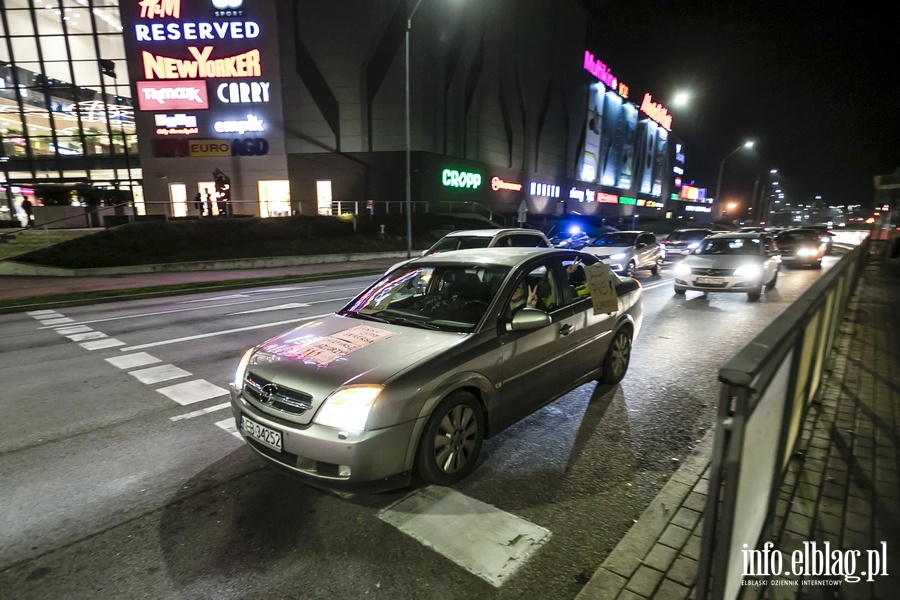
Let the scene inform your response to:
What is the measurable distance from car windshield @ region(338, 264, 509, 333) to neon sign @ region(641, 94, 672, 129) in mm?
75492

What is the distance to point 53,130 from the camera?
111ft

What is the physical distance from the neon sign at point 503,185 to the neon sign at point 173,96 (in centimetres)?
2137

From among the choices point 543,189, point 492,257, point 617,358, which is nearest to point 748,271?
point 617,358

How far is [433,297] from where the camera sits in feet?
14.8

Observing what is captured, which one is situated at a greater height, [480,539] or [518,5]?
[518,5]

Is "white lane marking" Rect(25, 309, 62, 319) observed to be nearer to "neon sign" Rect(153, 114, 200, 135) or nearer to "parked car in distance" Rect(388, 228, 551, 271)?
"parked car in distance" Rect(388, 228, 551, 271)

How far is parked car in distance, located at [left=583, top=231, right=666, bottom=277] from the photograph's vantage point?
1472cm

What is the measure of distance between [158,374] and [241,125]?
2886cm

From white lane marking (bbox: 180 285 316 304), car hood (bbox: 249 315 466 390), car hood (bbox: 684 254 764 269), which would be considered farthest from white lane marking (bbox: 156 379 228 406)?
car hood (bbox: 684 254 764 269)

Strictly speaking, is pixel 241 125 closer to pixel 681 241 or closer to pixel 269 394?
pixel 681 241

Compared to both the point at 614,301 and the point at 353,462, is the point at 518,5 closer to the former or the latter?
the point at 614,301

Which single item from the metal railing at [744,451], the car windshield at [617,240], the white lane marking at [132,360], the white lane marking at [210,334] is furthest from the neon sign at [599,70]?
the metal railing at [744,451]

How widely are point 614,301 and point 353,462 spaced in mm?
3354

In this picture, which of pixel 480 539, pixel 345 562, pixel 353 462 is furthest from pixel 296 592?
pixel 480 539
